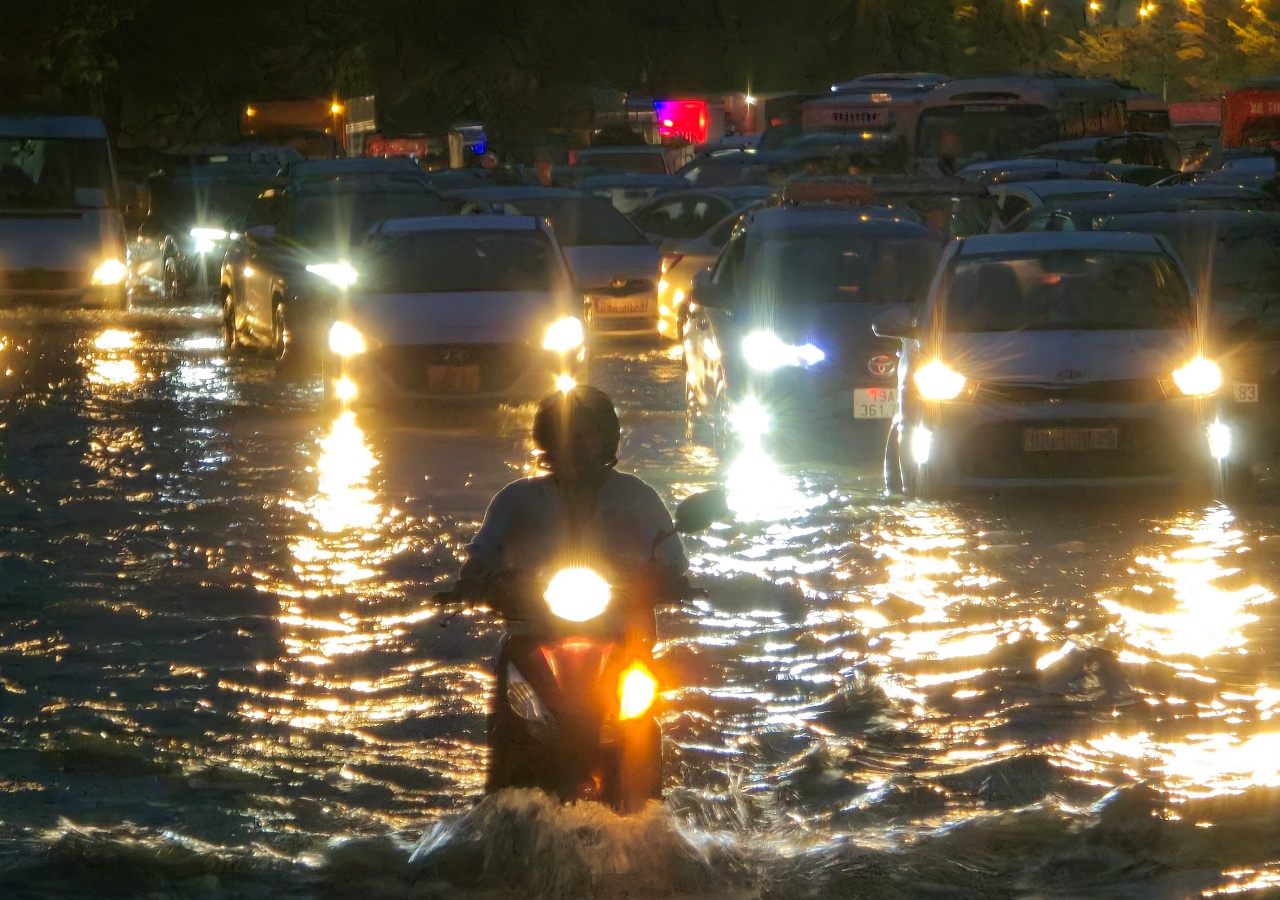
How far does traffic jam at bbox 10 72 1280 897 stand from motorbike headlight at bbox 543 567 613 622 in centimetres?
1

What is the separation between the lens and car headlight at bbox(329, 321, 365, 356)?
16156 mm

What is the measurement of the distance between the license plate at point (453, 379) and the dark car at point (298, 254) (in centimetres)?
241

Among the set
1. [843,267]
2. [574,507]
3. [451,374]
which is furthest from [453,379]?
[574,507]

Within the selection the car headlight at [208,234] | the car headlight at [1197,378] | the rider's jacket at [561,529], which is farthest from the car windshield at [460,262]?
the car headlight at [208,234]

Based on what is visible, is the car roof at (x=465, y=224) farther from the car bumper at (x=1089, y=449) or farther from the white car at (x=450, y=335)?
the car bumper at (x=1089, y=449)

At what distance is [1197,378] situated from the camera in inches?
459

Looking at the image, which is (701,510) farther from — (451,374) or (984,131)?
(984,131)

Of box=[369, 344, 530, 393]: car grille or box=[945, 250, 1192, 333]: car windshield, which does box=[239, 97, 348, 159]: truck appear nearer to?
box=[369, 344, 530, 393]: car grille

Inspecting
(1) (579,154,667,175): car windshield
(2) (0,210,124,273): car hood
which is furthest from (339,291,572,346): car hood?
(1) (579,154,667,175): car windshield

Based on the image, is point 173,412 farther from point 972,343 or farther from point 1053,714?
point 1053,714

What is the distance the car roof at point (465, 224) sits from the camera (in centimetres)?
1758

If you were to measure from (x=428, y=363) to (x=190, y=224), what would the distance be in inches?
646

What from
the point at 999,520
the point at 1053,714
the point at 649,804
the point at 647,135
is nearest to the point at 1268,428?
the point at 999,520

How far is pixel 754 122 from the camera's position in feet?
230
